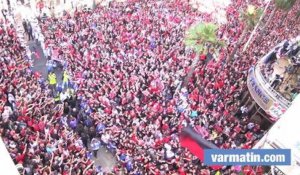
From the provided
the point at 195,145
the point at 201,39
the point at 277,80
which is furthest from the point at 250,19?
the point at 195,145

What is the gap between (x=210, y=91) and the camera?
73.5 feet

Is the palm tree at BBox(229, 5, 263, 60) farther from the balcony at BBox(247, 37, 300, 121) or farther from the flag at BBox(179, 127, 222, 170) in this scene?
the flag at BBox(179, 127, 222, 170)

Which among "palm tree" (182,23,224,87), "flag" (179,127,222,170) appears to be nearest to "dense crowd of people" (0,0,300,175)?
"palm tree" (182,23,224,87)

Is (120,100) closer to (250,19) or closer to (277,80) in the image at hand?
(277,80)

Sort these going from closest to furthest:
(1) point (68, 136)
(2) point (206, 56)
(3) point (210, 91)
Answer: (1) point (68, 136)
(3) point (210, 91)
(2) point (206, 56)

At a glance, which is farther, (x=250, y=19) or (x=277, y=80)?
(x=250, y=19)

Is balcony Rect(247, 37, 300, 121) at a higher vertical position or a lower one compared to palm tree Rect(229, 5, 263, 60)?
lower

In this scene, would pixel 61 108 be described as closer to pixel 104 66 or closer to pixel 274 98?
pixel 104 66

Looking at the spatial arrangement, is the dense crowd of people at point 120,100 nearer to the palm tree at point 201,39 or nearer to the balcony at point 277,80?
the palm tree at point 201,39

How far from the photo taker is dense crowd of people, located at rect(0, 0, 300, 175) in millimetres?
15844

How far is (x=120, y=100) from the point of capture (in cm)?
2022

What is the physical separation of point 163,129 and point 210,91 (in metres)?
5.16

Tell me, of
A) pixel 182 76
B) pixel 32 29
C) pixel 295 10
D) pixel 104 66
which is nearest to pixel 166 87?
pixel 182 76

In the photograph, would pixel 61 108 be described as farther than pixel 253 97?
No
